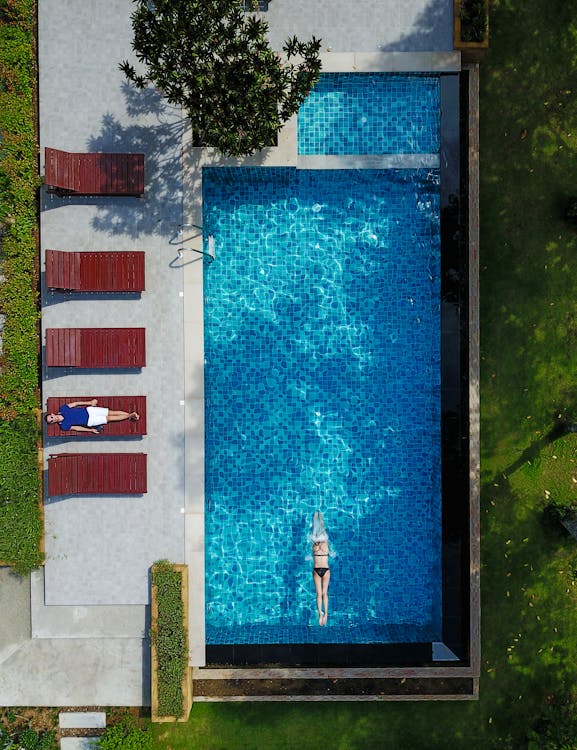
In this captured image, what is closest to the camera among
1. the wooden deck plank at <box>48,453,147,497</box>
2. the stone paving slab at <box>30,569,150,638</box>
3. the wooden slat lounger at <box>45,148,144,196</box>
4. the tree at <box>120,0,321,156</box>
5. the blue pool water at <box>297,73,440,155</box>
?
the tree at <box>120,0,321,156</box>

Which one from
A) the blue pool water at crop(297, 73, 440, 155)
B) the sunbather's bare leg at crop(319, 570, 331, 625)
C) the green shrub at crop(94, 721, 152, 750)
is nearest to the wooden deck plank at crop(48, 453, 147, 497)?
the sunbather's bare leg at crop(319, 570, 331, 625)

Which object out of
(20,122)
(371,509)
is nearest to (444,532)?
(371,509)

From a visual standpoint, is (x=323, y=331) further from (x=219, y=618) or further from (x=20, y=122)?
(x=20, y=122)

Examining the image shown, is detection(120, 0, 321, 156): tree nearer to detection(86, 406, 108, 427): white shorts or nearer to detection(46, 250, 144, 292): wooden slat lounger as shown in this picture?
detection(46, 250, 144, 292): wooden slat lounger

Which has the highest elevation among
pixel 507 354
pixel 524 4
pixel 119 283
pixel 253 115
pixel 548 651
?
pixel 524 4

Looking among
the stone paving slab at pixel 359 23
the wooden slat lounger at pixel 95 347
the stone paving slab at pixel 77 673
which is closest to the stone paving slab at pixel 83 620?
the stone paving slab at pixel 77 673

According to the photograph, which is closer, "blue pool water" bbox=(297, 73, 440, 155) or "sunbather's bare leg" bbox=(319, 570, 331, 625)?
"sunbather's bare leg" bbox=(319, 570, 331, 625)
